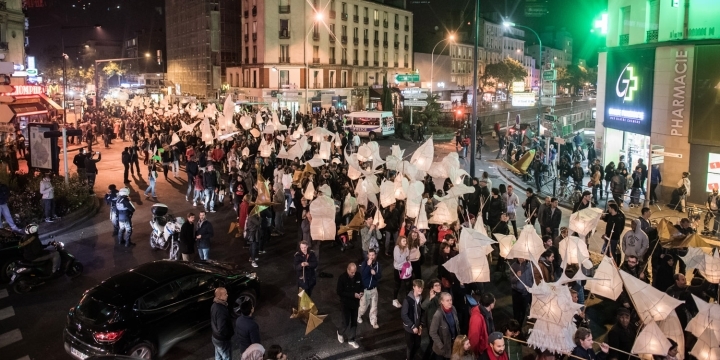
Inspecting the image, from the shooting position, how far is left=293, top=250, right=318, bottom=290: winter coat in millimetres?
10500

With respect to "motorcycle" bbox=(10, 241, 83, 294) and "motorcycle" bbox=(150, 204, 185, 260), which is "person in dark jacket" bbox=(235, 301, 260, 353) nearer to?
"motorcycle" bbox=(150, 204, 185, 260)

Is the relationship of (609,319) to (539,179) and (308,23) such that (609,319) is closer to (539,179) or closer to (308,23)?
(539,179)

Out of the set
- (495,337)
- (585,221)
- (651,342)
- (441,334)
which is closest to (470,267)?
(441,334)

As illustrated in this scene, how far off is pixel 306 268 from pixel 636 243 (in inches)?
272

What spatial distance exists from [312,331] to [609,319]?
5.85 meters

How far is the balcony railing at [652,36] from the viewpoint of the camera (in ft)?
73.0

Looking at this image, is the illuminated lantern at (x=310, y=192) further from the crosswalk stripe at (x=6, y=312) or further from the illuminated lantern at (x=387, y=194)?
the crosswalk stripe at (x=6, y=312)

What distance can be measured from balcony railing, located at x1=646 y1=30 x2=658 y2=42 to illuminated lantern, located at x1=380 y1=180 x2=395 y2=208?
47.3ft

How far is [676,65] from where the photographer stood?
21.1 m

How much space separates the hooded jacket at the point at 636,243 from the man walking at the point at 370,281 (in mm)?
5495

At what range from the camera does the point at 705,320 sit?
297 inches

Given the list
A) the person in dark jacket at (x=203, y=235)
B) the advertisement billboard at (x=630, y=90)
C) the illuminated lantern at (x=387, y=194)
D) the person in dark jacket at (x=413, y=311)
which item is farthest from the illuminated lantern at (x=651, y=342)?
the advertisement billboard at (x=630, y=90)

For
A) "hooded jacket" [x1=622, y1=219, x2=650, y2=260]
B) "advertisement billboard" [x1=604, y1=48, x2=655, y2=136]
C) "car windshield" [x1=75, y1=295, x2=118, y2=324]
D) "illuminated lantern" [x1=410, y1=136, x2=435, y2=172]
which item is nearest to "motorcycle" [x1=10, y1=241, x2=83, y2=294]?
"car windshield" [x1=75, y1=295, x2=118, y2=324]

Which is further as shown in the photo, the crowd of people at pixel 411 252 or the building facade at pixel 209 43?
the building facade at pixel 209 43
